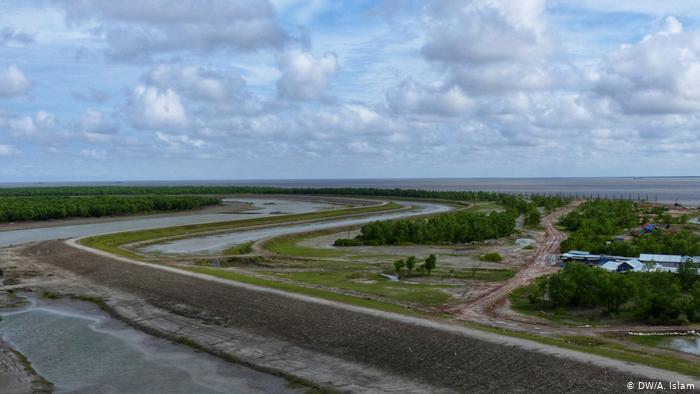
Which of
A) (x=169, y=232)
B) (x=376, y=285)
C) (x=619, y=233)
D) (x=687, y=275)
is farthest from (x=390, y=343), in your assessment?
(x=619, y=233)

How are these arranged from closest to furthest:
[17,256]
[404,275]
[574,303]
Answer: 1. [574,303]
2. [404,275]
3. [17,256]

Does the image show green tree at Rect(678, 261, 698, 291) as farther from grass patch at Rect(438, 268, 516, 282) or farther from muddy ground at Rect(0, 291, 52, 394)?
muddy ground at Rect(0, 291, 52, 394)

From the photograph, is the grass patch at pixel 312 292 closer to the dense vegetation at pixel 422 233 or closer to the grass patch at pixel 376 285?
the grass patch at pixel 376 285

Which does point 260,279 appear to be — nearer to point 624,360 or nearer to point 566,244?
point 624,360

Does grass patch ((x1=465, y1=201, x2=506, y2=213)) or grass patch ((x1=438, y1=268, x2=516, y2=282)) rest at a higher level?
grass patch ((x1=465, y1=201, x2=506, y2=213))

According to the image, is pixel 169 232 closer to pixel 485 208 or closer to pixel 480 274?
pixel 480 274

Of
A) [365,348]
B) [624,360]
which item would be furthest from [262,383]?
[624,360]

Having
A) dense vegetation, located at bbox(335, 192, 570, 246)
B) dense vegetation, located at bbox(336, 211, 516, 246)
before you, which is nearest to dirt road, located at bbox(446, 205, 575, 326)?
dense vegetation, located at bbox(335, 192, 570, 246)
